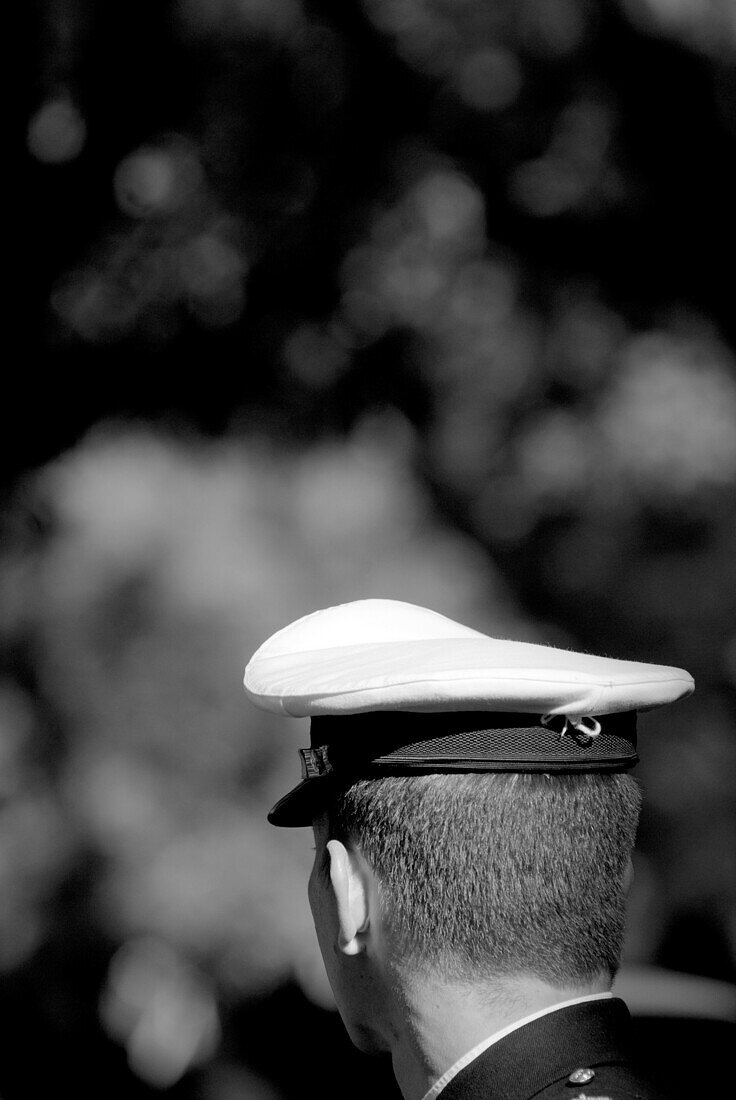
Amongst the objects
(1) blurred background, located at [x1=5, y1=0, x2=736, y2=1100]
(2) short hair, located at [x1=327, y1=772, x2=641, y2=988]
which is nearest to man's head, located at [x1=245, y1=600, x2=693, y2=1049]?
(2) short hair, located at [x1=327, y1=772, x2=641, y2=988]

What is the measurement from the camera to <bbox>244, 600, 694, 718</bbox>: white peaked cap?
0.66 meters

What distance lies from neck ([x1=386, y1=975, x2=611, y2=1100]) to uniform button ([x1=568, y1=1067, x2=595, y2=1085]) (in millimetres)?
40

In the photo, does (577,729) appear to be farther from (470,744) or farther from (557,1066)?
(557,1066)

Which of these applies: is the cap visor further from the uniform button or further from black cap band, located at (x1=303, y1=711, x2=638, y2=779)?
the uniform button

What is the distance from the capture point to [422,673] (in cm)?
66

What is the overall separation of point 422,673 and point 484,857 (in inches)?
4.8

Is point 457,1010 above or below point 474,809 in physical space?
below

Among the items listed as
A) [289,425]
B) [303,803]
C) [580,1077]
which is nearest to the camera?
[580,1077]

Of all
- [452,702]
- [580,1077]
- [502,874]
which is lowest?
[580,1077]

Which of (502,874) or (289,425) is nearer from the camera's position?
(502,874)

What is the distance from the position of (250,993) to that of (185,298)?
113 cm

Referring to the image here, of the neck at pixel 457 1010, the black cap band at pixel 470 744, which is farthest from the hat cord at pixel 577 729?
the neck at pixel 457 1010

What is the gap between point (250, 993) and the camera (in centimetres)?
167

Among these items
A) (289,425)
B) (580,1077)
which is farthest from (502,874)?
(289,425)
